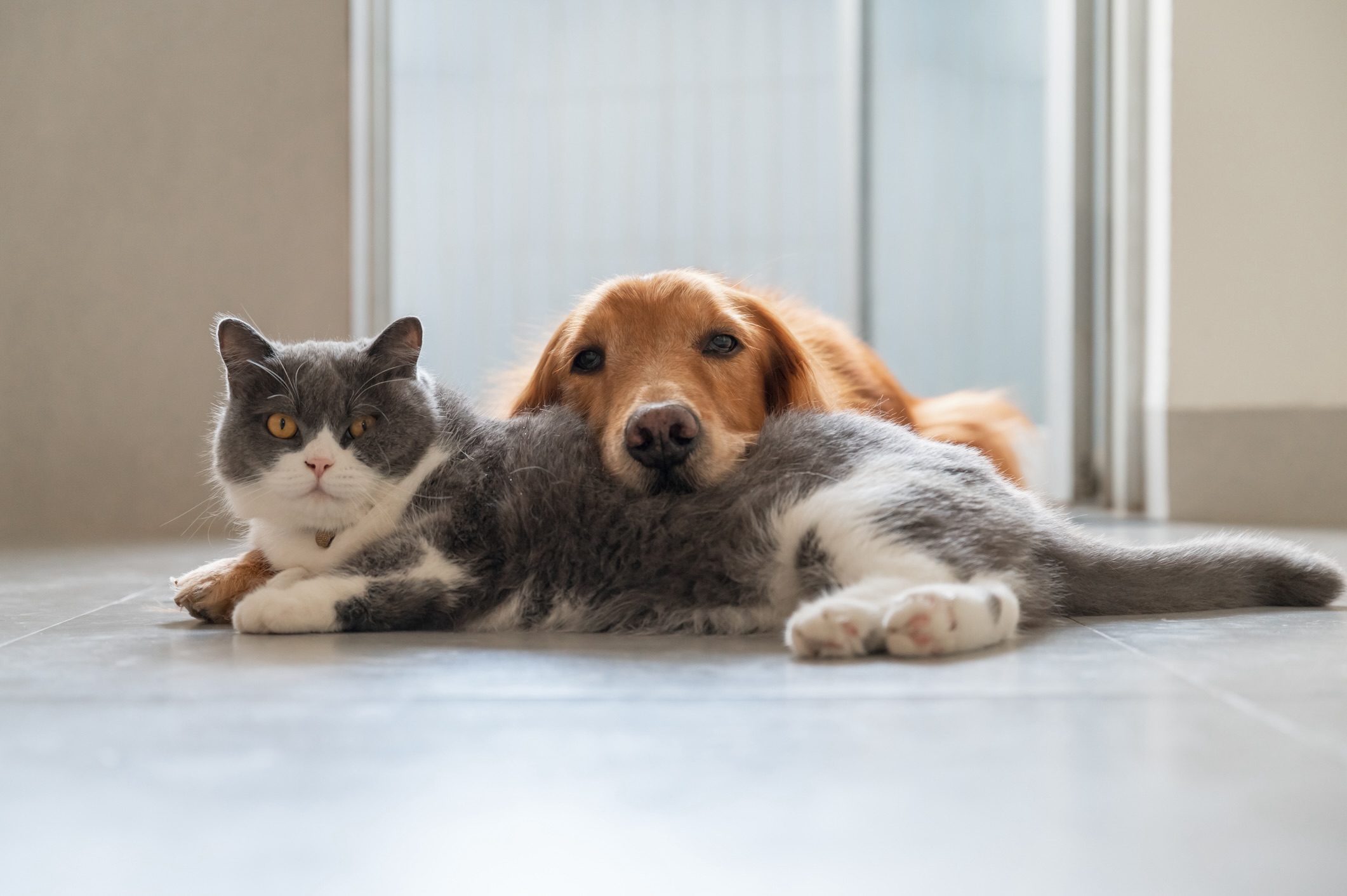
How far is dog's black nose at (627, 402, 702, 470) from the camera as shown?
56.6 inches

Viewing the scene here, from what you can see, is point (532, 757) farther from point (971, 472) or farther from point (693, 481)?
point (971, 472)

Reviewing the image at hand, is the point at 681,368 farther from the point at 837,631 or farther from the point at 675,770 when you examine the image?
the point at 675,770

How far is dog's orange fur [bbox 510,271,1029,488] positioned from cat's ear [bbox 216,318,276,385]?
479 millimetres

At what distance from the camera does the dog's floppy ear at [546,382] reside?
1.86 m

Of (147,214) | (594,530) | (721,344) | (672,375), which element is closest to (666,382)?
(672,375)

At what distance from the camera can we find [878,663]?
1.11 meters

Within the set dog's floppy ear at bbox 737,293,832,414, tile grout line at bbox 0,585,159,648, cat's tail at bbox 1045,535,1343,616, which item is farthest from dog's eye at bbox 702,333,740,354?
tile grout line at bbox 0,585,159,648

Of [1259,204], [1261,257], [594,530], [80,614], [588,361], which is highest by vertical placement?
[1259,204]

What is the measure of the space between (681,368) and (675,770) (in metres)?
0.95

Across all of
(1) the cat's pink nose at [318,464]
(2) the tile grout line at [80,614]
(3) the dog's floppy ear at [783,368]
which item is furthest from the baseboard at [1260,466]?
(2) the tile grout line at [80,614]

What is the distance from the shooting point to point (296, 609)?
52.5 inches

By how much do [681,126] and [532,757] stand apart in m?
3.28

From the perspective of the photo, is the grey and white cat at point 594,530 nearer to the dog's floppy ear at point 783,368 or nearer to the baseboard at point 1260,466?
the dog's floppy ear at point 783,368

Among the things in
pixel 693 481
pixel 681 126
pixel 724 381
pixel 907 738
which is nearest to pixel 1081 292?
pixel 681 126
